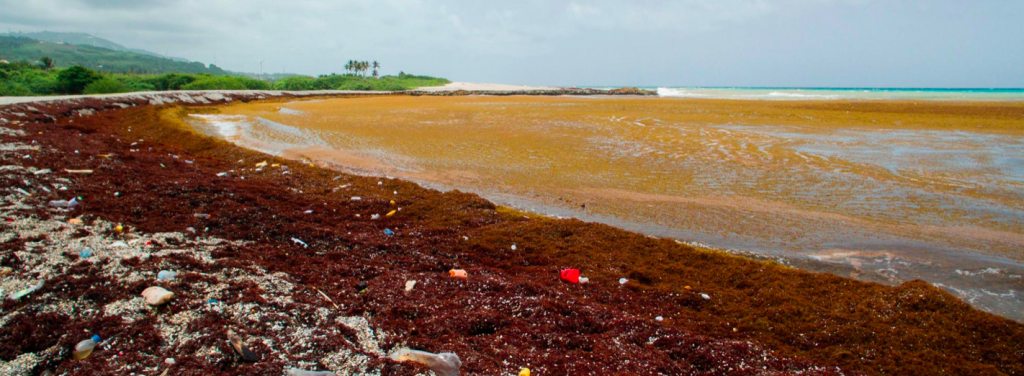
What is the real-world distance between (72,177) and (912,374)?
35.0 ft

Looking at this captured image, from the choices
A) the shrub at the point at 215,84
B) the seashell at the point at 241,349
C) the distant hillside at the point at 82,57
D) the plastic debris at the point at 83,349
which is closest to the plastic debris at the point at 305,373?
the seashell at the point at 241,349

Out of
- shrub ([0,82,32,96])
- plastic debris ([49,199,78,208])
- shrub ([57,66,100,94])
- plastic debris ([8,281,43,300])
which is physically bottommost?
plastic debris ([8,281,43,300])

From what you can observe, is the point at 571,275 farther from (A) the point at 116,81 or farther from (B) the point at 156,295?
(A) the point at 116,81

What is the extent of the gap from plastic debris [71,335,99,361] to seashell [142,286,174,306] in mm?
479

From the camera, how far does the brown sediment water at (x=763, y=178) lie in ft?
19.3

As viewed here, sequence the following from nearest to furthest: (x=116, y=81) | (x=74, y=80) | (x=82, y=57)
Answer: (x=74, y=80), (x=116, y=81), (x=82, y=57)

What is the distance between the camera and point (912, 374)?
3.29 m

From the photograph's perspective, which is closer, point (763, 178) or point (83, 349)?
point (83, 349)

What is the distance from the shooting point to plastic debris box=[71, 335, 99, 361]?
2.81 m

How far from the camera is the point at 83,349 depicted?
2.84m

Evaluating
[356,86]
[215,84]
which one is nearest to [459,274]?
[215,84]

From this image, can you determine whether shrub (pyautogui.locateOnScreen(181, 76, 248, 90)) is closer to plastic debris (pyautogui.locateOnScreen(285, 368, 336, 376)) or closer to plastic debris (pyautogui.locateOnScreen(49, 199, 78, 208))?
plastic debris (pyautogui.locateOnScreen(49, 199, 78, 208))

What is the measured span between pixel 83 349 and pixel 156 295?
23.9 inches

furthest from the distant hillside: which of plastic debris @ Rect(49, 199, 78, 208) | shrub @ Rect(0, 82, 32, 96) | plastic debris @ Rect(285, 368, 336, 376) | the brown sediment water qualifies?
plastic debris @ Rect(285, 368, 336, 376)
